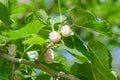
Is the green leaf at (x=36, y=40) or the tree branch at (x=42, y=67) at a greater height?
the green leaf at (x=36, y=40)

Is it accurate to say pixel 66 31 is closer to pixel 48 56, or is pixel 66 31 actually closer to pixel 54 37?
pixel 54 37

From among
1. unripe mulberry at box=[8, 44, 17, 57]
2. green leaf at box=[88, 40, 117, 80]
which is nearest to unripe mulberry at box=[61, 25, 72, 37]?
green leaf at box=[88, 40, 117, 80]

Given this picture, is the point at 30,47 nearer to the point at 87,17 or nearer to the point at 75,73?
the point at 75,73

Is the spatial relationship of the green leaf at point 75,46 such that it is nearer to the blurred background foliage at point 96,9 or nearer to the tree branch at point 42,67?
the tree branch at point 42,67

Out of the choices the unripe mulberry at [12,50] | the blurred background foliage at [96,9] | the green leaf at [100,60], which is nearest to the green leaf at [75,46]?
the green leaf at [100,60]

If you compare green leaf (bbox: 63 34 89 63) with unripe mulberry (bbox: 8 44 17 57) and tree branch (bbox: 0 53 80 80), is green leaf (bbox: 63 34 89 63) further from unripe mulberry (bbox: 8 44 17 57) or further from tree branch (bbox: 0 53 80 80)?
unripe mulberry (bbox: 8 44 17 57)

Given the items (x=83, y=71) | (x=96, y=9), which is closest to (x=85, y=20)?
(x=83, y=71)

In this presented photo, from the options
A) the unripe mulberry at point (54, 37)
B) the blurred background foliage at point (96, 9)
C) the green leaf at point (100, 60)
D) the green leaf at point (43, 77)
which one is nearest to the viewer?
the unripe mulberry at point (54, 37)
